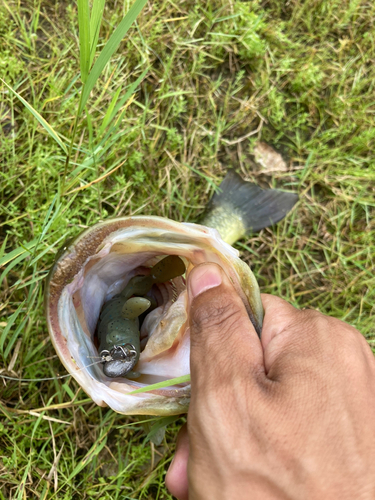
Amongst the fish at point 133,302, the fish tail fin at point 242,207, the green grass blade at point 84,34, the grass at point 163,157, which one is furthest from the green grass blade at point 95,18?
the fish tail fin at point 242,207

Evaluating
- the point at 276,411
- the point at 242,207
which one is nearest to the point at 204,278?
the point at 276,411

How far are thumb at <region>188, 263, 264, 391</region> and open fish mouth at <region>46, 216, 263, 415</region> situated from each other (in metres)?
0.09

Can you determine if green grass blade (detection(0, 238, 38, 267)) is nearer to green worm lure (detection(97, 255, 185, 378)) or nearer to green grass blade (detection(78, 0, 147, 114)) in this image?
green worm lure (detection(97, 255, 185, 378))

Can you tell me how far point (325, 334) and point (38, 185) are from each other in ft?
6.17

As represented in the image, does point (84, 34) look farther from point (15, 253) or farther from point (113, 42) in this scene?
point (15, 253)

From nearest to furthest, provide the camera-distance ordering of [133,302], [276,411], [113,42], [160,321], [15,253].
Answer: [276,411], [113,42], [133,302], [160,321], [15,253]

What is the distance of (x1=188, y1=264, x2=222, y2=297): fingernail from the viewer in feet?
4.97

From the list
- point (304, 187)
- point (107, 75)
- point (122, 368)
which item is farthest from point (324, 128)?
point (122, 368)

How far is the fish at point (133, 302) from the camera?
60.6 inches

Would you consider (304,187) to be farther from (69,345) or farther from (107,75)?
(69,345)

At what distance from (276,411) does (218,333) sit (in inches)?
11.9

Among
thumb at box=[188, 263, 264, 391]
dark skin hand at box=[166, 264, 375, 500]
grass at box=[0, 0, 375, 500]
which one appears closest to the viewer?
dark skin hand at box=[166, 264, 375, 500]

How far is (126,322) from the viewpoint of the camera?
1793mm

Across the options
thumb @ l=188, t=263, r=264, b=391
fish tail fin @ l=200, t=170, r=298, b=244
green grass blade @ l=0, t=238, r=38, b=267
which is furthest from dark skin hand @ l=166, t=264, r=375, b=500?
fish tail fin @ l=200, t=170, r=298, b=244
